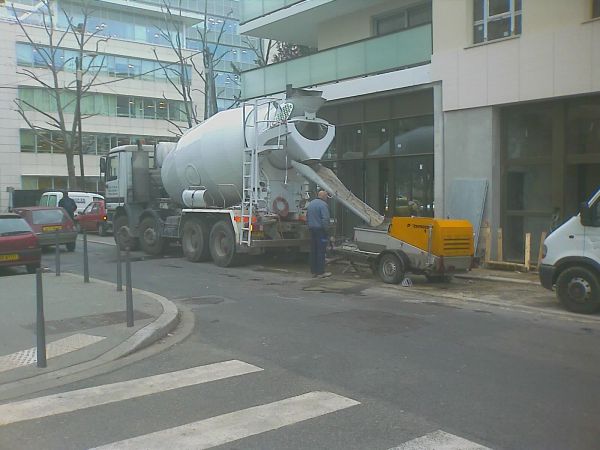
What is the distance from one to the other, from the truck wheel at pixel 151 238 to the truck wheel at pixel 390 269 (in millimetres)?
7649

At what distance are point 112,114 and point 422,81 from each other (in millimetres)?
42726

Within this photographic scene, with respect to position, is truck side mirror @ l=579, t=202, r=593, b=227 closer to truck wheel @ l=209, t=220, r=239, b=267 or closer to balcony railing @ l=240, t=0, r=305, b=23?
truck wheel @ l=209, t=220, r=239, b=267

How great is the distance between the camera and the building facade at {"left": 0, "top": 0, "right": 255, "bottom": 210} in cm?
4919

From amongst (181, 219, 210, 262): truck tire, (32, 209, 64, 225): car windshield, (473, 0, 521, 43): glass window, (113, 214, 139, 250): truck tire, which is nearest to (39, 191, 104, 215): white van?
(32, 209, 64, 225): car windshield

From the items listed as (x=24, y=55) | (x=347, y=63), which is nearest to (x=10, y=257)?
(x=347, y=63)

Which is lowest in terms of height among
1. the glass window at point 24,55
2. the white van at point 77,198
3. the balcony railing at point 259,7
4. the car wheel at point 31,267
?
the car wheel at point 31,267

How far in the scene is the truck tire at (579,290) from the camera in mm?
9023

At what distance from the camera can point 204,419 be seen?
4.82 meters

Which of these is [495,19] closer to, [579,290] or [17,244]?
[579,290]

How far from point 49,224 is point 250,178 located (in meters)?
8.23

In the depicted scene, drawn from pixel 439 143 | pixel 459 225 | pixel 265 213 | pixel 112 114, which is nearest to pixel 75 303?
pixel 265 213

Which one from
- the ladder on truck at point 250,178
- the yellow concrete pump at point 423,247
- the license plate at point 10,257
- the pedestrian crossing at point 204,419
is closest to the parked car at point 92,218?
the license plate at point 10,257

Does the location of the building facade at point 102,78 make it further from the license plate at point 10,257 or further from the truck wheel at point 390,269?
the truck wheel at point 390,269

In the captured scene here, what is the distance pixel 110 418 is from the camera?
4879 mm
